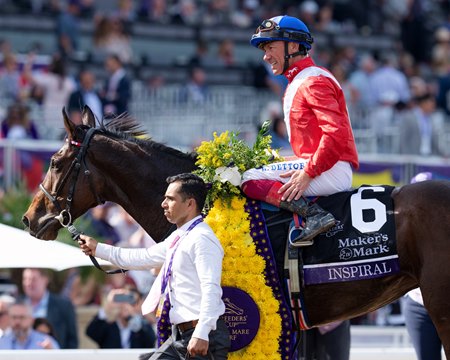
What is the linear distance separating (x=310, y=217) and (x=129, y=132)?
1544 mm

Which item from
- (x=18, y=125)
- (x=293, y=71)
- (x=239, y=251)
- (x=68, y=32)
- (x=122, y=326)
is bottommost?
(x=122, y=326)

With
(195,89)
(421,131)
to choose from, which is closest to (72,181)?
(195,89)

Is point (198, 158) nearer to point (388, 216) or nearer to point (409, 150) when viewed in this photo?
point (388, 216)

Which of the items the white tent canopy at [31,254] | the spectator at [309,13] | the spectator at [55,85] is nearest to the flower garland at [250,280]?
the white tent canopy at [31,254]

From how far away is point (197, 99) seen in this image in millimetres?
16328

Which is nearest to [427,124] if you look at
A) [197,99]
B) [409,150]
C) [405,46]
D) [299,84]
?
[409,150]

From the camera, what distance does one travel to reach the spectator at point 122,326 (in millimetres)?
9539

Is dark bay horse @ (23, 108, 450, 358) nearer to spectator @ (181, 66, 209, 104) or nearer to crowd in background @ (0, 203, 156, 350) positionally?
crowd in background @ (0, 203, 156, 350)

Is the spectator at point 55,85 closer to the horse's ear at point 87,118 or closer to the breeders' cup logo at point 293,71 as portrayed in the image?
the horse's ear at point 87,118

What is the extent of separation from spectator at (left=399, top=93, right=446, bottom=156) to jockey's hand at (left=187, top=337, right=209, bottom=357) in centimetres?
1048

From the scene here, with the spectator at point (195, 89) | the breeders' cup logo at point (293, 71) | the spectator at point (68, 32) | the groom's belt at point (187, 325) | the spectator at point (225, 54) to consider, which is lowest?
the groom's belt at point (187, 325)

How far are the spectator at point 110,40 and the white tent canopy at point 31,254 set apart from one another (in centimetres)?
896

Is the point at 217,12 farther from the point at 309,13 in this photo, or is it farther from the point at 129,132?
the point at 129,132

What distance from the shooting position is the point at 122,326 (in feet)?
31.7
